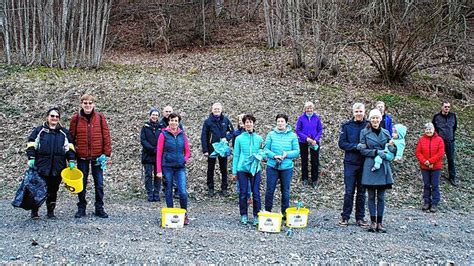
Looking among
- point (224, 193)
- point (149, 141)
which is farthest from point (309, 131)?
point (149, 141)

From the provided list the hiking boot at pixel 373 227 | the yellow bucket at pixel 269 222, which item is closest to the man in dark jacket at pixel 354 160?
the hiking boot at pixel 373 227

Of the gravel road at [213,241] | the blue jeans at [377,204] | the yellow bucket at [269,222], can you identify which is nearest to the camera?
the gravel road at [213,241]

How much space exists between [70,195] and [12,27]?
9.97 meters

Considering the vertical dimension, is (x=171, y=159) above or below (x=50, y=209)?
above

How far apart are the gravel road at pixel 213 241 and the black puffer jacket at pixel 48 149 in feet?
2.32

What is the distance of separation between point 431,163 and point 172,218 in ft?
14.8

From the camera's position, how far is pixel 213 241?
550cm

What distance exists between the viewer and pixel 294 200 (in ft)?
26.9

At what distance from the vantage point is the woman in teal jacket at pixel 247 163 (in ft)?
20.9

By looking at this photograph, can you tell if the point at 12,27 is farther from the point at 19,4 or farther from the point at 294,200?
the point at 294,200

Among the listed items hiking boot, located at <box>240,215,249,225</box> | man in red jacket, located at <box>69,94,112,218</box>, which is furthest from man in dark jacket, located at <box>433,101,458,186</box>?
man in red jacket, located at <box>69,94,112,218</box>

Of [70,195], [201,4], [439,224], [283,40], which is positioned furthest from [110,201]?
[201,4]

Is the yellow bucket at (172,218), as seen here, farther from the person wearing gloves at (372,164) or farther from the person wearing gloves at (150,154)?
the person wearing gloves at (372,164)

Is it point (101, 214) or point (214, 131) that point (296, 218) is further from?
point (101, 214)
